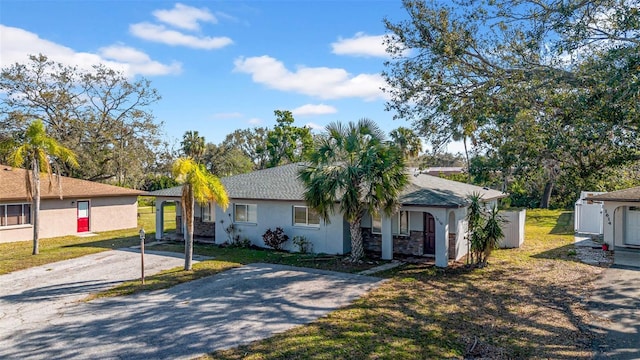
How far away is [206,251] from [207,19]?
9.12m

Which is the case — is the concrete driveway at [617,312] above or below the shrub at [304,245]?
below

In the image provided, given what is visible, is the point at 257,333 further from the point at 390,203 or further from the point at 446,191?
the point at 446,191

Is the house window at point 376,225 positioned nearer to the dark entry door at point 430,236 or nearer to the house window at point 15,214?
the dark entry door at point 430,236

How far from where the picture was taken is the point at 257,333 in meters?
8.16

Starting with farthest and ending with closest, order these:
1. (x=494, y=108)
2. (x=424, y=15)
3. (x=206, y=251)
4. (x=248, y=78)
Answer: (x=248, y=78) → (x=206, y=251) → (x=424, y=15) → (x=494, y=108)

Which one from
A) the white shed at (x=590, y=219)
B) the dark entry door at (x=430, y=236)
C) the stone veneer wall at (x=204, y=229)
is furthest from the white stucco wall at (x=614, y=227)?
the stone veneer wall at (x=204, y=229)

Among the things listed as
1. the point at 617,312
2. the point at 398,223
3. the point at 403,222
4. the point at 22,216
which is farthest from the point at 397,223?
the point at 22,216

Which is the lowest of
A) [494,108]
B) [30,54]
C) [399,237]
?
[399,237]

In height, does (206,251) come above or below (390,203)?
below

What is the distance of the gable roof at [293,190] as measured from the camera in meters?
14.2

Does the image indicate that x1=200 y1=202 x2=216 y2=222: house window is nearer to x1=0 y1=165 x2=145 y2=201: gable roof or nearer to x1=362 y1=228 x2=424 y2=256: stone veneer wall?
x1=0 y1=165 x2=145 y2=201: gable roof

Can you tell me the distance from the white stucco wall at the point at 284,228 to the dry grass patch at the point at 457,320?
11.0 feet

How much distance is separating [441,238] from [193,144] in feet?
121

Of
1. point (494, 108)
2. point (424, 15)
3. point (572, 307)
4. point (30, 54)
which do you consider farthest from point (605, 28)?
point (30, 54)
